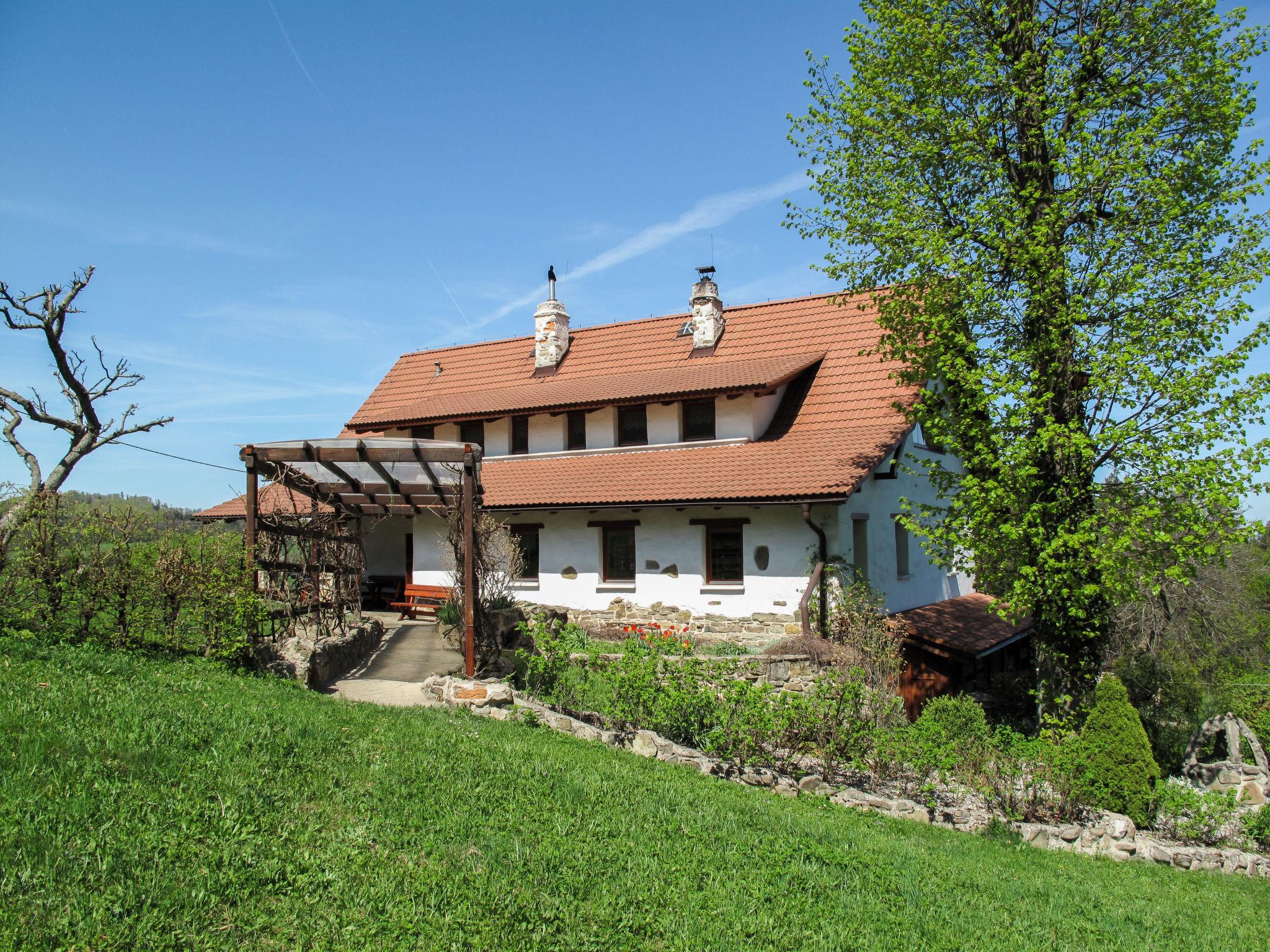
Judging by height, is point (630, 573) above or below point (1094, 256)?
below

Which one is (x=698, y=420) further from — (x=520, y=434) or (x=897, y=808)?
(x=897, y=808)

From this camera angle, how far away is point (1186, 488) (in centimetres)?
1183

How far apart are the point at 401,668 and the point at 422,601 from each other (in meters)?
6.78

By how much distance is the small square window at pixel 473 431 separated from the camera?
22266 millimetres

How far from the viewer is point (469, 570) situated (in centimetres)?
1166

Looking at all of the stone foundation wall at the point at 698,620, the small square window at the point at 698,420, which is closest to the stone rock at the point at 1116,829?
the stone foundation wall at the point at 698,620

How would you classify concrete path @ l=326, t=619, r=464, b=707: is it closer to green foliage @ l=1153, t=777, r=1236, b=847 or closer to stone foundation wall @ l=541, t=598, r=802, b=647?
stone foundation wall @ l=541, t=598, r=802, b=647

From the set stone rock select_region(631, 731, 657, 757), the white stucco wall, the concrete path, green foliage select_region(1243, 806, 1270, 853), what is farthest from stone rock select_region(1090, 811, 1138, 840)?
the white stucco wall

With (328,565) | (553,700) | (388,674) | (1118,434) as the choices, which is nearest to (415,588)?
(328,565)

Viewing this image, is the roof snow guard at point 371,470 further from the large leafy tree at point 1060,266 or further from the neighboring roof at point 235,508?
the large leafy tree at point 1060,266

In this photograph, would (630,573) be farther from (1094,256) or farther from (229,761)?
(229,761)

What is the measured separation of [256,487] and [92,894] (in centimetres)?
860

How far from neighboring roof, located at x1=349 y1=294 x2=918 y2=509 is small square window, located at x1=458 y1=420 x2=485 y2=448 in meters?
0.55

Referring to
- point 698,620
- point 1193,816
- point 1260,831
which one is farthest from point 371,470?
point 1260,831
